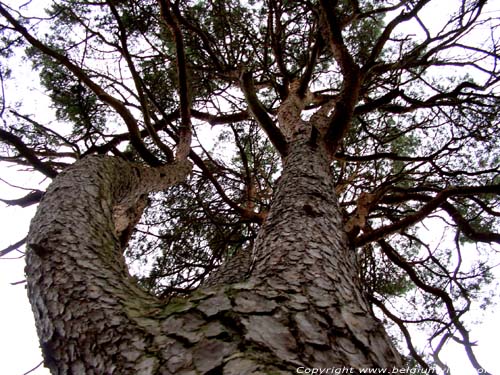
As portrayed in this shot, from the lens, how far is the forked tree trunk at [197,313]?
77 cm

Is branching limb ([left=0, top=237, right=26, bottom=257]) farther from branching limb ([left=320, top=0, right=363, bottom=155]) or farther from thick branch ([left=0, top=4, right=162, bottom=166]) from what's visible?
branching limb ([left=320, top=0, right=363, bottom=155])

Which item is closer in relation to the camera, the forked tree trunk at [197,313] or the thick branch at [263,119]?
the forked tree trunk at [197,313]

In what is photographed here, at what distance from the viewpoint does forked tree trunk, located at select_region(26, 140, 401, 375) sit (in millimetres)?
773

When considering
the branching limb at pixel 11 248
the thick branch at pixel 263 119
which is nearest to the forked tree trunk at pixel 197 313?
the branching limb at pixel 11 248

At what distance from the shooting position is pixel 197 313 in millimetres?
883

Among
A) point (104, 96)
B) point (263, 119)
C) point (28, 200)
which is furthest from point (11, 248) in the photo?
point (263, 119)

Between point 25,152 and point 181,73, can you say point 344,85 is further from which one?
point 25,152

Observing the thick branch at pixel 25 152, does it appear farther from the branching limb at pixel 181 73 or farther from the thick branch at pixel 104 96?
the branching limb at pixel 181 73

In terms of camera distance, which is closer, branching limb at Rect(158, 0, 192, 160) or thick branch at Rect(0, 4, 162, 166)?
thick branch at Rect(0, 4, 162, 166)

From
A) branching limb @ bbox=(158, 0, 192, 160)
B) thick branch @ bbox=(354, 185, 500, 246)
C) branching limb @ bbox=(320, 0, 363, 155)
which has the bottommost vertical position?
thick branch @ bbox=(354, 185, 500, 246)

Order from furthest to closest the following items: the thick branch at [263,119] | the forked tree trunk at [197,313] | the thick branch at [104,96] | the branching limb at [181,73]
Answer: the branching limb at [181,73], the thick branch at [263,119], the thick branch at [104,96], the forked tree trunk at [197,313]

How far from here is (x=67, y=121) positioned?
160 inches

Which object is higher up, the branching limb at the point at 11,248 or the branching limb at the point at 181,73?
the branching limb at the point at 181,73

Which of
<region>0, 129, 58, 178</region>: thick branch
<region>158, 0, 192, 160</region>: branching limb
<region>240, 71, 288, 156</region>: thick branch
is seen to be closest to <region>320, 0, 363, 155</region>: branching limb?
<region>240, 71, 288, 156</region>: thick branch
